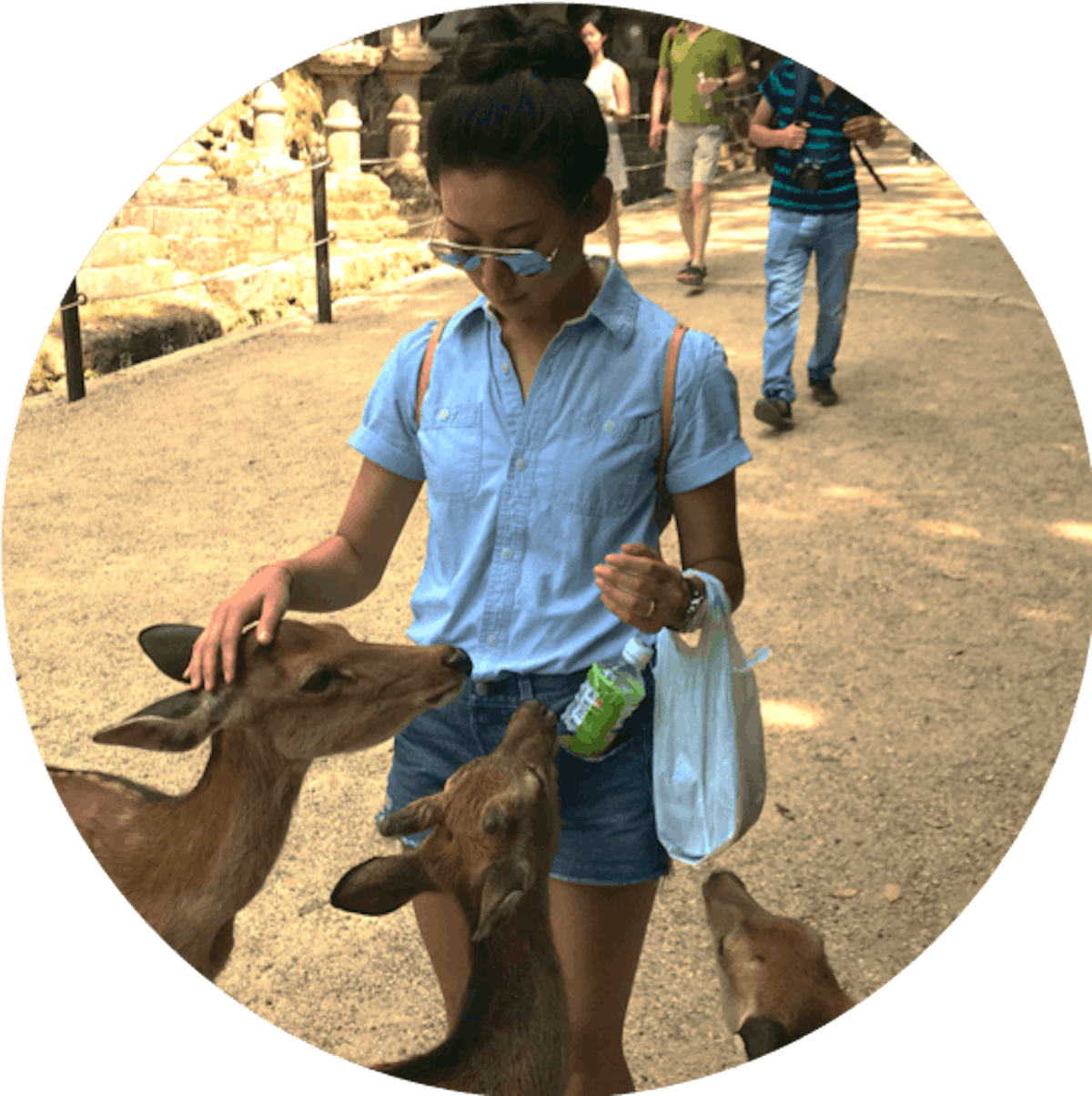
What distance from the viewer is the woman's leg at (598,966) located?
240cm

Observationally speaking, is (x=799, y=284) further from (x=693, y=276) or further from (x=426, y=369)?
(x=426, y=369)

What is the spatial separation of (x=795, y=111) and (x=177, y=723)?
1.85m

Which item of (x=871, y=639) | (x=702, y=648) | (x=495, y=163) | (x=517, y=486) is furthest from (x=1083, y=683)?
(x=495, y=163)

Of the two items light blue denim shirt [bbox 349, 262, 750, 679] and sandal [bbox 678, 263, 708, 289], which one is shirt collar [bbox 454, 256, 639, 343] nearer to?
light blue denim shirt [bbox 349, 262, 750, 679]

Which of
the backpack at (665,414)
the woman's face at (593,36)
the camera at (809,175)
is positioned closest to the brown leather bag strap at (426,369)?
the backpack at (665,414)

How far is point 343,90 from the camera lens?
2.78 m

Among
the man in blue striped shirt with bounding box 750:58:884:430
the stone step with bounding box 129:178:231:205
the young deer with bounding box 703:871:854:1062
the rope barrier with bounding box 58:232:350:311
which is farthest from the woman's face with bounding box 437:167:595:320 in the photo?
the young deer with bounding box 703:871:854:1062

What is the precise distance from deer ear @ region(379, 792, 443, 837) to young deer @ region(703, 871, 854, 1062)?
593 mm

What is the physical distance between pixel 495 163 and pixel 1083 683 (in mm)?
1737

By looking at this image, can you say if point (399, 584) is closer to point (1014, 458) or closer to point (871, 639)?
point (871, 639)

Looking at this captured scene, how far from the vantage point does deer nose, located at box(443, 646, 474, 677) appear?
2324 millimetres

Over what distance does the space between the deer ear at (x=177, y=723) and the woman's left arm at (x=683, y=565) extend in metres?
0.79

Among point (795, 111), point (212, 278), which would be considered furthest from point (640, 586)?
point (212, 278)

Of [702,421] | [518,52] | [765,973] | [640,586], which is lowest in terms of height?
[765,973]
